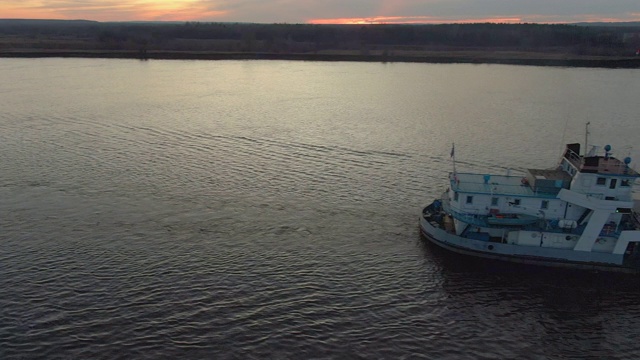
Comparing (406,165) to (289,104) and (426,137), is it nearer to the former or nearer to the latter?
(426,137)

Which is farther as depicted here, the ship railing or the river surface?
the ship railing

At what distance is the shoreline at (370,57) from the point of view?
168125 millimetres

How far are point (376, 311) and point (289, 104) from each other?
70301 mm

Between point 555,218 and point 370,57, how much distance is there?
157626mm

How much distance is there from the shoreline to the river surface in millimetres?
95264

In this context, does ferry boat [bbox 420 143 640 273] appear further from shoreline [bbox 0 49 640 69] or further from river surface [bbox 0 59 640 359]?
shoreline [bbox 0 49 640 69]

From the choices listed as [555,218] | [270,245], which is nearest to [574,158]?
[555,218]

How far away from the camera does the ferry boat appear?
3481 centimetres

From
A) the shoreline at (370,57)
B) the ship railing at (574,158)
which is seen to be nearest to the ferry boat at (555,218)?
the ship railing at (574,158)

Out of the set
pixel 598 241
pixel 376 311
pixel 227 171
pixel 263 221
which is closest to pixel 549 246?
pixel 598 241

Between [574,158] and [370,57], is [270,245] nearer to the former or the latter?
[574,158]

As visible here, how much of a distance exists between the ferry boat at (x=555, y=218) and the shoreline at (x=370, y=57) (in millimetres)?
146054

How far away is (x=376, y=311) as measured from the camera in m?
30.3

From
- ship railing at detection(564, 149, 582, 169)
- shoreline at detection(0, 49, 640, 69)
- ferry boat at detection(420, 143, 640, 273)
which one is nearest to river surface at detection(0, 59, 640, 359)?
ferry boat at detection(420, 143, 640, 273)
